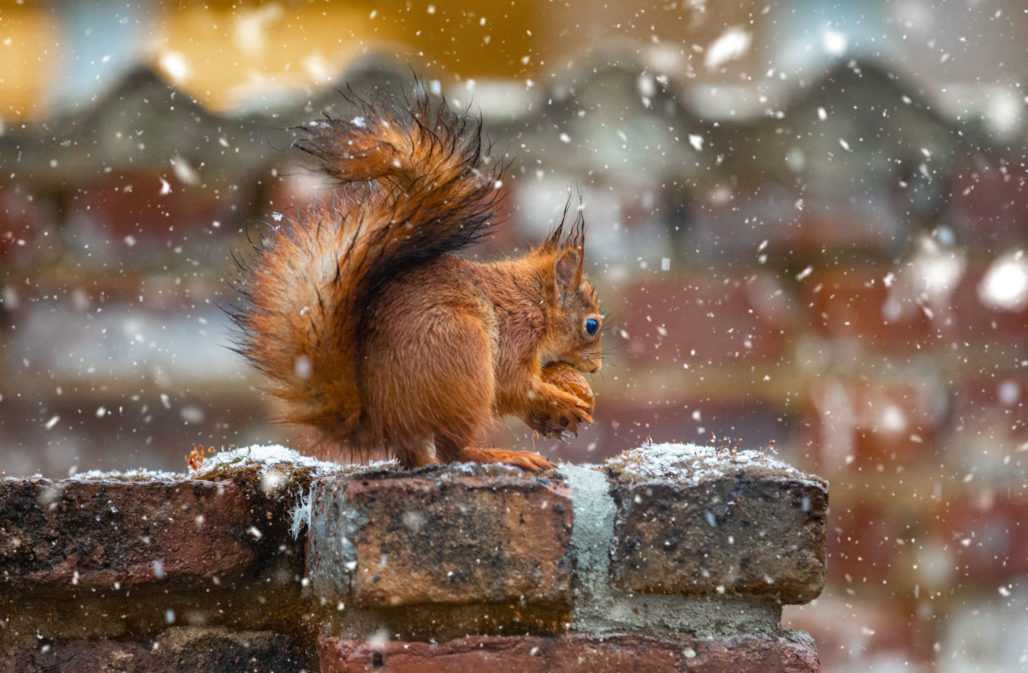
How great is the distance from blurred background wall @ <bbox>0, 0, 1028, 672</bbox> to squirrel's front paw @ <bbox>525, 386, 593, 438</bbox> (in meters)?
0.49

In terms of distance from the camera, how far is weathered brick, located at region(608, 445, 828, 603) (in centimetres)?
73

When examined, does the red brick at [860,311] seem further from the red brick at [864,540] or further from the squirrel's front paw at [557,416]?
the squirrel's front paw at [557,416]

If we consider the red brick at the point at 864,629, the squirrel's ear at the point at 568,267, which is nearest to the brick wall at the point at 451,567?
the squirrel's ear at the point at 568,267

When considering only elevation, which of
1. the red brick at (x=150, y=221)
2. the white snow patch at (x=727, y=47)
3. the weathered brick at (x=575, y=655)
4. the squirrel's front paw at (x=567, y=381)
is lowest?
the weathered brick at (x=575, y=655)

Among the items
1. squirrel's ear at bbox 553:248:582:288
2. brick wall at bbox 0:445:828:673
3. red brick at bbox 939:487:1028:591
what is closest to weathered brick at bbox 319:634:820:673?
brick wall at bbox 0:445:828:673

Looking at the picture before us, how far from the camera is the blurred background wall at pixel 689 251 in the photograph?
1.38m

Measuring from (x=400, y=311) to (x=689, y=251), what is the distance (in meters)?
0.63

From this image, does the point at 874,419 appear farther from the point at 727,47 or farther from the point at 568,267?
the point at 568,267

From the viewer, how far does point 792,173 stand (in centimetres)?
144

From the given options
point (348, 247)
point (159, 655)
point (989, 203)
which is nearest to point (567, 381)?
point (348, 247)

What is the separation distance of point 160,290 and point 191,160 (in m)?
0.12

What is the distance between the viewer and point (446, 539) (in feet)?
2.34

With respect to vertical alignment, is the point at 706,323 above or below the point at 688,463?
above

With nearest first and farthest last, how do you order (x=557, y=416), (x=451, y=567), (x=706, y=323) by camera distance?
(x=451, y=567) → (x=557, y=416) → (x=706, y=323)
